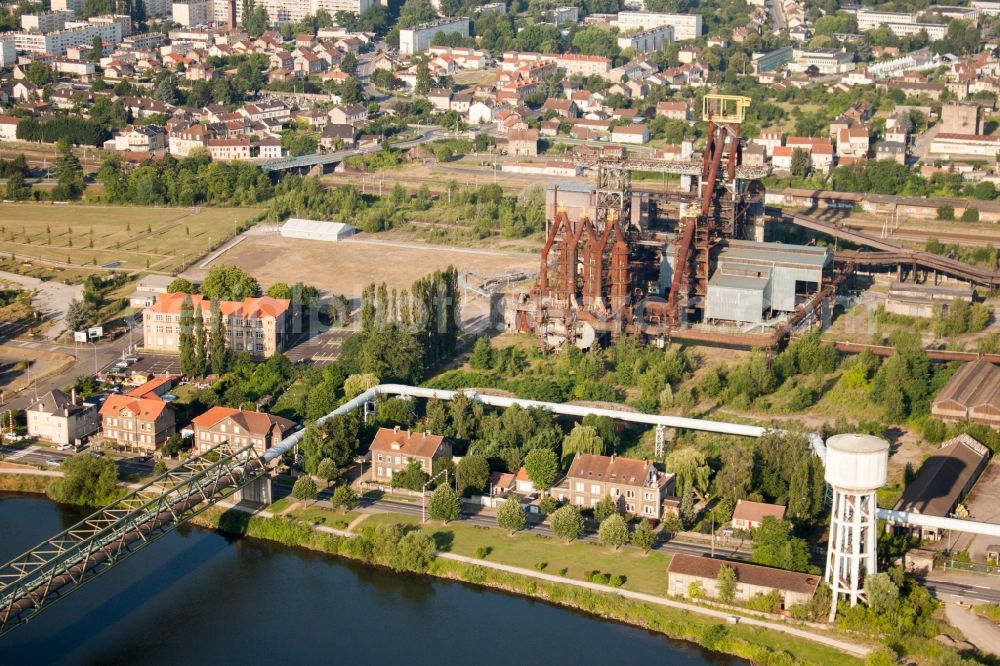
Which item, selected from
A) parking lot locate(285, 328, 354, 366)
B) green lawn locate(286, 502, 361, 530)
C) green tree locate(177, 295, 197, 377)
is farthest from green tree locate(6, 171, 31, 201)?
green lawn locate(286, 502, 361, 530)

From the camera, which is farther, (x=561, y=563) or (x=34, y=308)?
(x=34, y=308)

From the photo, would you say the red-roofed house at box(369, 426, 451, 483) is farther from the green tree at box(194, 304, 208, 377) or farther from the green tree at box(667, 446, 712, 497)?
the green tree at box(194, 304, 208, 377)

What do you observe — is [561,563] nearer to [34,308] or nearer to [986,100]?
[34,308]

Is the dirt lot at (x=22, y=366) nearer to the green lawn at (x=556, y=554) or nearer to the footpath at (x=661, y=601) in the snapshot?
the footpath at (x=661, y=601)

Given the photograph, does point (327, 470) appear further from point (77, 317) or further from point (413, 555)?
point (77, 317)

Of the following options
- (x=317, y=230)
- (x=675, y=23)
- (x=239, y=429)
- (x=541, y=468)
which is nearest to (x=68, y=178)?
(x=317, y=230)

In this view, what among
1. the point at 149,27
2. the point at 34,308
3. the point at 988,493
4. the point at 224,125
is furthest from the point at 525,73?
the point at 988,493

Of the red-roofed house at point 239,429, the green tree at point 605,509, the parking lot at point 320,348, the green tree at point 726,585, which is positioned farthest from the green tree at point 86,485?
the green tree at point 726,585
